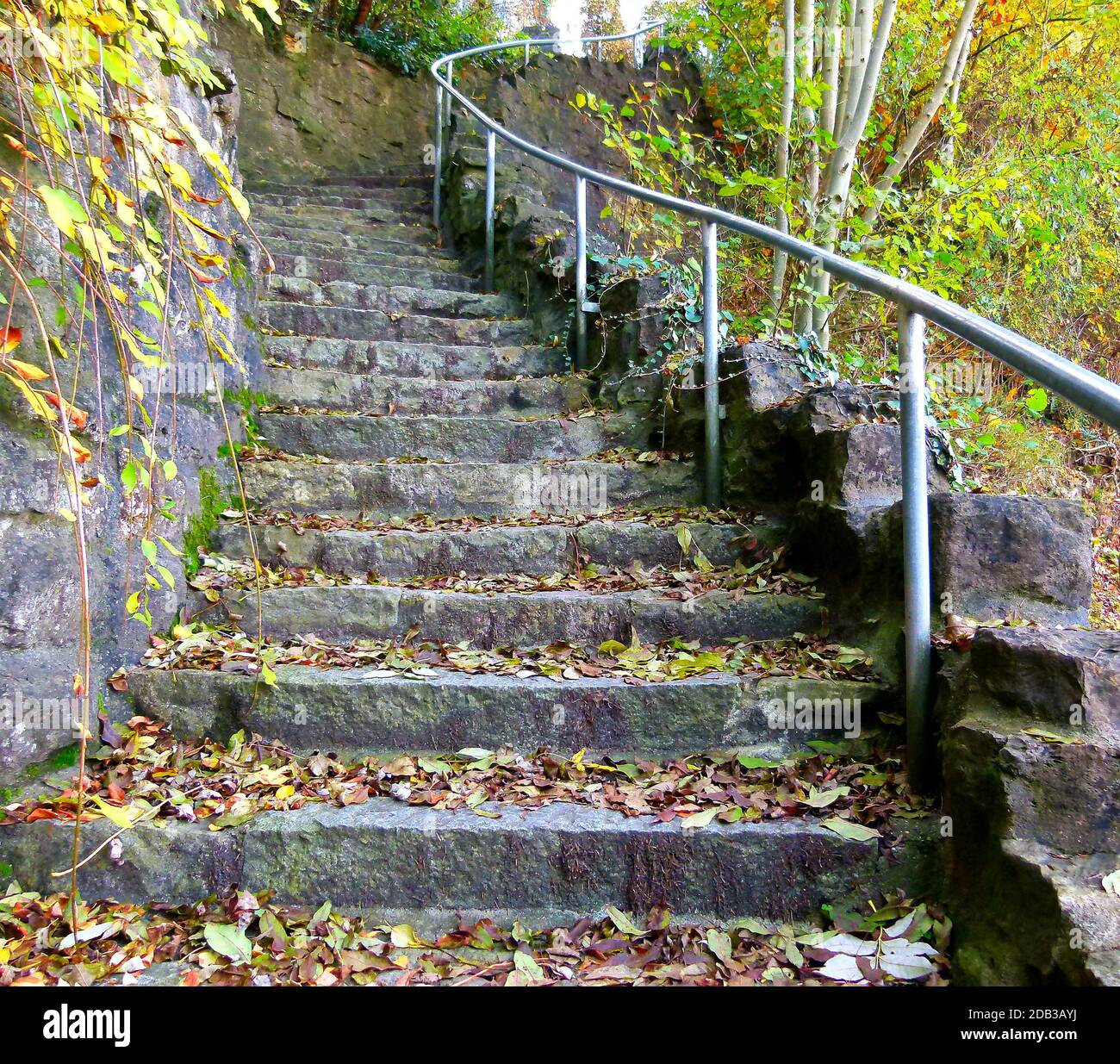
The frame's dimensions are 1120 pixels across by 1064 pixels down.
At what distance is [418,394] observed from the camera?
144 inches

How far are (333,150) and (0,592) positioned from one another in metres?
8.35

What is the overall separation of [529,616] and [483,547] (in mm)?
428

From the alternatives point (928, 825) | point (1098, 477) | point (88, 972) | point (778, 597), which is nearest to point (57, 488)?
point (88, 972)

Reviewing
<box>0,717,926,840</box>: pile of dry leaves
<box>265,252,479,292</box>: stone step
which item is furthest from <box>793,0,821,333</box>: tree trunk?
<box>0,717,926,840</box>: pile of dry leaves

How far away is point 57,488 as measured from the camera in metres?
1.97

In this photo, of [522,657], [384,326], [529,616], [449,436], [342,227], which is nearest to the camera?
[522,657]

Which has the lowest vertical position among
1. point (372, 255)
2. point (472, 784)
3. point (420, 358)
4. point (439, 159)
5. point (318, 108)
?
point (472, 784)

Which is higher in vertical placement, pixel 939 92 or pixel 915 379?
pixel 939 92

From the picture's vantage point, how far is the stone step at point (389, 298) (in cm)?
435

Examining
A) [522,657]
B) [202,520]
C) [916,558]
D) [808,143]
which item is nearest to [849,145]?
[808,143]

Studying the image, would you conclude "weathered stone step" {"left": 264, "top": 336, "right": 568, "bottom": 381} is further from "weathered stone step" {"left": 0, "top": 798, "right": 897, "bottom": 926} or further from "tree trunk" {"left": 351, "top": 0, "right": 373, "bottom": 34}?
"tree trunk" {"left": 351, "top": 0, "right": 373, "bottom": 34}

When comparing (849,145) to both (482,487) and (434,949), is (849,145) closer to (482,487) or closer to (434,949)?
(482,487)

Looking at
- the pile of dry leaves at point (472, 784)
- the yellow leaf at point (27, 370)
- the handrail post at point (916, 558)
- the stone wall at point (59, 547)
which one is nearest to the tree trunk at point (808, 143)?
the handrail post at point (916, 558)

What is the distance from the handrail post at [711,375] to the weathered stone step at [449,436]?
0.43m
